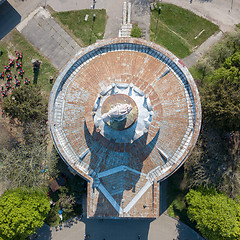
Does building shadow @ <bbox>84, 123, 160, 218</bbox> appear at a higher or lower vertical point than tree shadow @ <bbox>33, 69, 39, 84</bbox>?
lower

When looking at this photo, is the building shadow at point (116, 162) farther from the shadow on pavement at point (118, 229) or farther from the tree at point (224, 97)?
the tree at point (224, 97)

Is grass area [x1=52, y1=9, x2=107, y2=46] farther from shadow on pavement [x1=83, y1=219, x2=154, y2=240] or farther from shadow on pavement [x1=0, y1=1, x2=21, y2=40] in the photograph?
shadow on pavement [x1=83, y1=219, x2=154, y2=240]

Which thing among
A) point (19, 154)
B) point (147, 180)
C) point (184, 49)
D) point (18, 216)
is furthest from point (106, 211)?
point (184, 49)

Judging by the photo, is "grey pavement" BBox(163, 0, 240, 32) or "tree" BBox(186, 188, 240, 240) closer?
"tree" BBox(186, 188, 240, 240)

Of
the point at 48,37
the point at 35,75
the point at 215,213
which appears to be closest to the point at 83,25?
the point at 48,37

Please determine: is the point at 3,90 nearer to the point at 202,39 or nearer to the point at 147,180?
the point at 147,180

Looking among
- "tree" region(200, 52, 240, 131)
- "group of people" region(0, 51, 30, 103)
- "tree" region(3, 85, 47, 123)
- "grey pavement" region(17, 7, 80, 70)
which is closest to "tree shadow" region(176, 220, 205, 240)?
"tree" region(200, 52, 240, 131)
